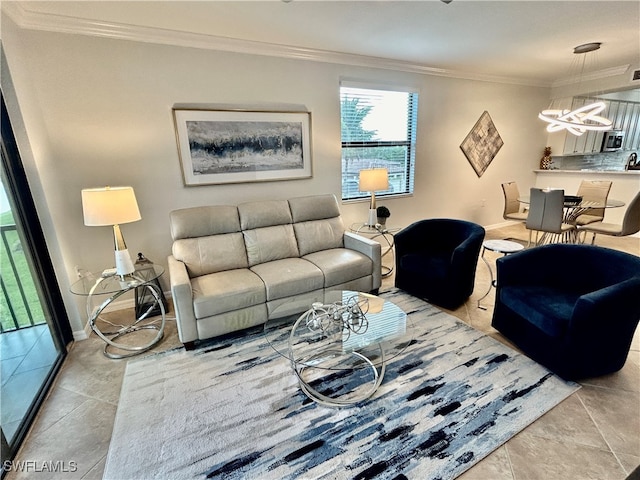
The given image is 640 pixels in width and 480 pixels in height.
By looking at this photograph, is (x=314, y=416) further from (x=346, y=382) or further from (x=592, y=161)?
(x=592, y=161)

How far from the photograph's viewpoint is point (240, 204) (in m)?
3.15

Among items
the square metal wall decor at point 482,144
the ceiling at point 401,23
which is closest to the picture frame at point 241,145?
the ceiling at point 401,23

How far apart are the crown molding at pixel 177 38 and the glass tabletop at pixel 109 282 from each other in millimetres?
1965

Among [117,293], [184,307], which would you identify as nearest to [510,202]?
[184,307]

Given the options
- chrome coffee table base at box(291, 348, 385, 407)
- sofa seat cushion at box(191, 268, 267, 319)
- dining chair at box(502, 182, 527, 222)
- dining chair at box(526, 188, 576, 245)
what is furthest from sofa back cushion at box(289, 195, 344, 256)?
dining chair at box(502, 182, 527, 222)

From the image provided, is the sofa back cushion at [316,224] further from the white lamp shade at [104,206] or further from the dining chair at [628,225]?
the dining chair at [628,225]

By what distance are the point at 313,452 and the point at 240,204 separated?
233 cm

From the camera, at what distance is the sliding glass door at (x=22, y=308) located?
1.77m

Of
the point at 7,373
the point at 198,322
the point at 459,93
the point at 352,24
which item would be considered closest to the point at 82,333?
the point at 7,373

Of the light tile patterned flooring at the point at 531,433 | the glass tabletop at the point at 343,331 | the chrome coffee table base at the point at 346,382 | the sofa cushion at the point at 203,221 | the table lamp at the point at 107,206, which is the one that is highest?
the table lamp at the point at 107,206

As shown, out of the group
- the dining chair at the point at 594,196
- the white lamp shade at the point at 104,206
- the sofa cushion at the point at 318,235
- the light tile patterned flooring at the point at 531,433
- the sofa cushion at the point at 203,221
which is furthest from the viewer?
the dining chair at the point at 594,196

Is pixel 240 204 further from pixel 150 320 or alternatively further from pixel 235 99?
pixel 150 320

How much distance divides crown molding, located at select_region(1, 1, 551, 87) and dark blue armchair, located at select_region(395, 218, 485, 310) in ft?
7.15

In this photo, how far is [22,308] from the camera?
6.77ft
